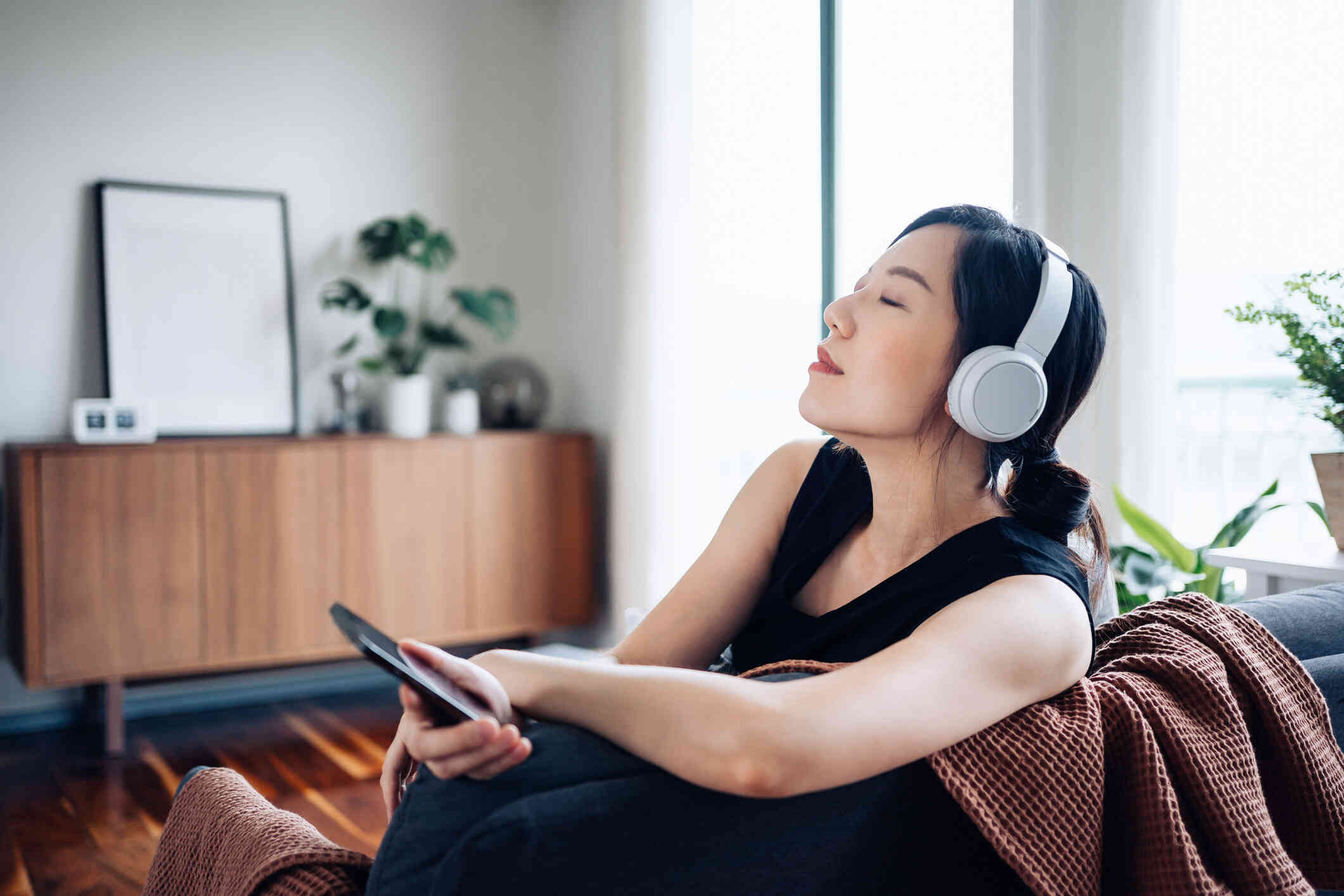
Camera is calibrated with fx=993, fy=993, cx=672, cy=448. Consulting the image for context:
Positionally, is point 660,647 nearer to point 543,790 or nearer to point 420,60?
Result: point 543,790

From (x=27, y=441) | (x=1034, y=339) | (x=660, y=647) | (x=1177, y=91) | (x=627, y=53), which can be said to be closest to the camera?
(x=1034, y=339)

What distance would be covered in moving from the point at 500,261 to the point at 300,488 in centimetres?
129

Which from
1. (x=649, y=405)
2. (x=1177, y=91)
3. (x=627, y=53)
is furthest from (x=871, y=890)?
(x=627, y=53)

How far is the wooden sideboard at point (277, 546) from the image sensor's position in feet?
9.29

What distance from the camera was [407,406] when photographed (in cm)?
342

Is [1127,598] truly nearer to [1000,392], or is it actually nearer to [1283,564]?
[1283,564]

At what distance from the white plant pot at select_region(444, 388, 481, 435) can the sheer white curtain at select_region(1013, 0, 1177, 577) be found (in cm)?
217

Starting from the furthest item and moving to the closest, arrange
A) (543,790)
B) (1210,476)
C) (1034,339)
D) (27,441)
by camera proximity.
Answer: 1. (1210,476)
2. (27,441)
3. (1034,339)
4. (543,790)

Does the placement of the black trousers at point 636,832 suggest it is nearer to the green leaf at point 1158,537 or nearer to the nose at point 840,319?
the nose at point 840,319

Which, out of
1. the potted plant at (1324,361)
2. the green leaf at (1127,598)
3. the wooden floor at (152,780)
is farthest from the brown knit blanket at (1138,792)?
the wooden floor at (152,780)

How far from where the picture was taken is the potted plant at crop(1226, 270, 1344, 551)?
4.84 feet

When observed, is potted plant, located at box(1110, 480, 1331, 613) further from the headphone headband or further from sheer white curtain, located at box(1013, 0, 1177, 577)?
the headphone headband

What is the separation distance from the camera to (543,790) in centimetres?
57

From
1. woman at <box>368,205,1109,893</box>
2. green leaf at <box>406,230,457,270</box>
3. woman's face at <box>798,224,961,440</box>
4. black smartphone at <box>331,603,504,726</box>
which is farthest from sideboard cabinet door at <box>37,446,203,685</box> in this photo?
black smartphone at <box>331,603,504,726</box>
